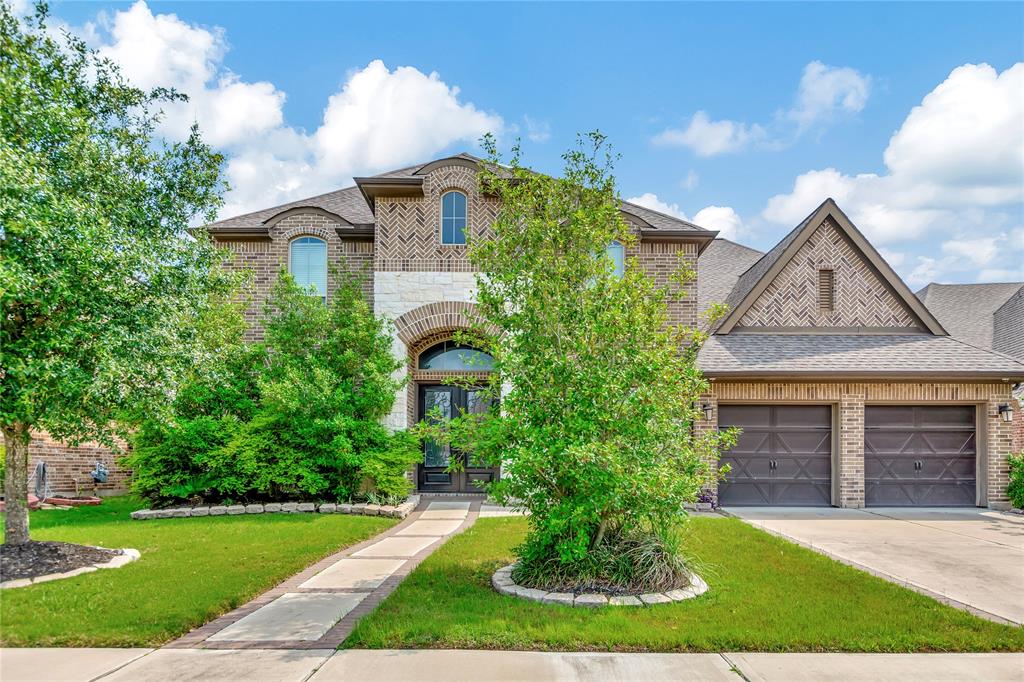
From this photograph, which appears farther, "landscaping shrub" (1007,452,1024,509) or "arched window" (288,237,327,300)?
"arched window" (288,237,327,300)

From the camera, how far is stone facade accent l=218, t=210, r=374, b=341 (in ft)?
49.9

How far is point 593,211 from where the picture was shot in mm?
7367

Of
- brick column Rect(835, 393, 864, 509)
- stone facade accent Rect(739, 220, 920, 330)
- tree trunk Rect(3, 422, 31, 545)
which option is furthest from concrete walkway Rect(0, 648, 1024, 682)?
stone facade accent Rect(739, 220, 920, 330)

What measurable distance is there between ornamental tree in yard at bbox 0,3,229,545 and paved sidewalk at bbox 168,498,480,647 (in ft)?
8.84

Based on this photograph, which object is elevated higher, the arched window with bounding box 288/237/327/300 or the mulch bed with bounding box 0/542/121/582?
the arched window with bounding box 288/237/327/300

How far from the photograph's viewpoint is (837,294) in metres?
15.3

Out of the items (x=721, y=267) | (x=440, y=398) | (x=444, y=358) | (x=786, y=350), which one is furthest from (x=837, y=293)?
(x=440, y=398)

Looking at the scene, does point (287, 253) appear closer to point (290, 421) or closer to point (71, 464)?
point (290, 421)

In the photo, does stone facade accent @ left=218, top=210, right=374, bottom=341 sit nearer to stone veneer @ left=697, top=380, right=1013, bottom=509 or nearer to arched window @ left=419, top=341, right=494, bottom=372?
arched window @ left=419, top=341, right=494, bottom=372

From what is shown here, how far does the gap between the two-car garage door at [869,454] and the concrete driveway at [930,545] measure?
585 mm

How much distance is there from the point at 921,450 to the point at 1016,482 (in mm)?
1810

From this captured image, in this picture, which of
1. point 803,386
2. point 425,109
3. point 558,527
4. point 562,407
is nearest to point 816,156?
point 803,386

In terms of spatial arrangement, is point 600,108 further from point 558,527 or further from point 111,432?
point 111,432

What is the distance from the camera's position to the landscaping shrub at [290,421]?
11984 mm
